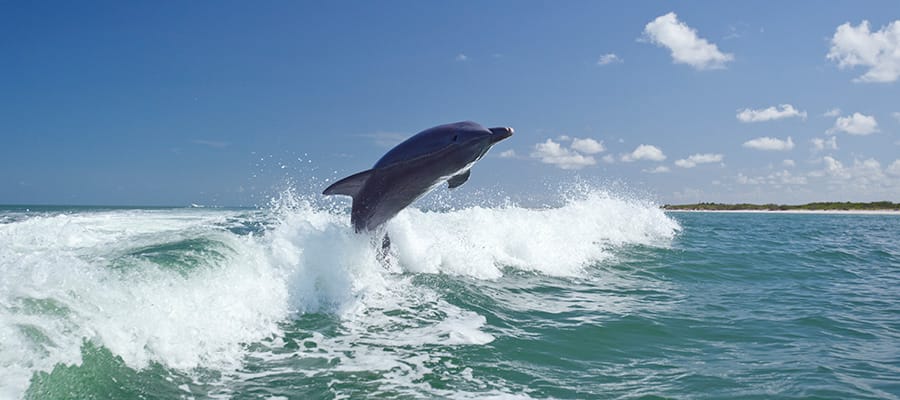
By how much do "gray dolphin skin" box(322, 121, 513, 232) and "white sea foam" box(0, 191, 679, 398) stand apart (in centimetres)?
102

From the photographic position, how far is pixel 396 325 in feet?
23.3

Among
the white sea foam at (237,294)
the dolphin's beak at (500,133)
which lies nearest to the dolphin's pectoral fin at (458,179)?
the dolphin's beak at (500,133)

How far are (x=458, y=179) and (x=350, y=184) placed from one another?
171 cm

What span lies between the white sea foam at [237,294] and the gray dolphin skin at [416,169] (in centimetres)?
102

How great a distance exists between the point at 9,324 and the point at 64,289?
80 centimetres

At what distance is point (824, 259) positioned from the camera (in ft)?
58.0

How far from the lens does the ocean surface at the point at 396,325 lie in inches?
184

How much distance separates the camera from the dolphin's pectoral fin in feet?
26.6

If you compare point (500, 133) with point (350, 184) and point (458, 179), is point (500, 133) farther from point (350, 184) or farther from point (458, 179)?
point (350, 184)

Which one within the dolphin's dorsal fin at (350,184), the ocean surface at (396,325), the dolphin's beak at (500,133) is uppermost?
the dolphin's beak at (500,133)

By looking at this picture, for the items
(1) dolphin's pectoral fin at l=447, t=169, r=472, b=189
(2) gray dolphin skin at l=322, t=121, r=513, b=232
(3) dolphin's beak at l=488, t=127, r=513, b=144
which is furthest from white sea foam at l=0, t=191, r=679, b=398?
(3) dolphin's beak at l=488, t=127, r=513, b=144

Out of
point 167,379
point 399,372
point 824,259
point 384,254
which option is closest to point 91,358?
point 167,379

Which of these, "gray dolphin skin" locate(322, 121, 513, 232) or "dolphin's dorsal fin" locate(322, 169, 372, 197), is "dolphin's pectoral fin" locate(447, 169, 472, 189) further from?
"dolphin's dorsal fin" locate(322, 169, 372, 197)

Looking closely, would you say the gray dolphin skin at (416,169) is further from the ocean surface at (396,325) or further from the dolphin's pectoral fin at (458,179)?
the ocean surface at (396,325)
